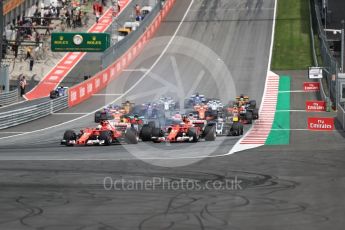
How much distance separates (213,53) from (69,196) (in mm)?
41688

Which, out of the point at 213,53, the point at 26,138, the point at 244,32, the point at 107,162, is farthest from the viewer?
the point at 244,32

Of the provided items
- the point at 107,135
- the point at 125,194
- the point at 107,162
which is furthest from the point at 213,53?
the point at 125,194

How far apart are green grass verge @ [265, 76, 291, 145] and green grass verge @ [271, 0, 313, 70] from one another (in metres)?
4.37

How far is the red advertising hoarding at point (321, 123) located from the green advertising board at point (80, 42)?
80.6 feet

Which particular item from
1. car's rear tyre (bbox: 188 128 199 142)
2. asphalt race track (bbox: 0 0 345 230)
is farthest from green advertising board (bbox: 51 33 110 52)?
car's rear tyre (bbox: 188 128 199 142)

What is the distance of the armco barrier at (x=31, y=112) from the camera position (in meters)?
34.8

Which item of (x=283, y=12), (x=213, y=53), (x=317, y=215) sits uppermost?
(x=283, y=12)

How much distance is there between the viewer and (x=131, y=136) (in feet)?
87.6

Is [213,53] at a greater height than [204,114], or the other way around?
[213,53]


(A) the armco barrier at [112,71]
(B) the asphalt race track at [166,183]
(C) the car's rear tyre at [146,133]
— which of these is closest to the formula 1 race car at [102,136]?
(C) the car's rear tyre at [146,133]

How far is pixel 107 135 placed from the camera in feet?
86.4

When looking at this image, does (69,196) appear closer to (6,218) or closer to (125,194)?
→ (125,194)

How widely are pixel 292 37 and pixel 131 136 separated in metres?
35.2

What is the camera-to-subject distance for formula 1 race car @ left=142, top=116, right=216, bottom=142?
88.9ft
